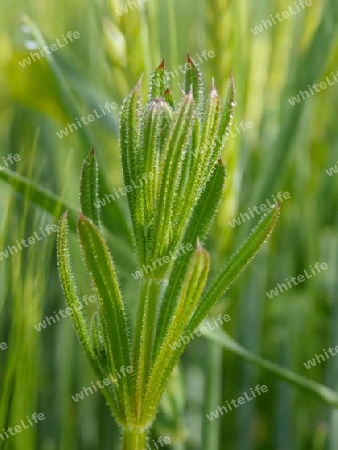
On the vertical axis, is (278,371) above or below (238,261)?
below

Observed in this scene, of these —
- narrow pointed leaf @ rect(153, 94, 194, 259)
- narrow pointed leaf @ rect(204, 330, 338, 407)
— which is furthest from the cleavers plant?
narrow pointed leaf @ rect(204, 330, 338, 407)

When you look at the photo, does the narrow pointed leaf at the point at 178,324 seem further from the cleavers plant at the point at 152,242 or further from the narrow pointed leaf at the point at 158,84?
the narrow pointed leaf at the point at 158,84

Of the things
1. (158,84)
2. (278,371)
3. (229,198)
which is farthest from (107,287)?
(229,198)

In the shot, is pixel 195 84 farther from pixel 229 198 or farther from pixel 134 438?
pixel 229 198

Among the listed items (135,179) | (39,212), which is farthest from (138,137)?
(39,212)

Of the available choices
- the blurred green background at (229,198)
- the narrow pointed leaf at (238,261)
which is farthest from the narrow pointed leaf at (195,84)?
the blurred green background at (229,198)

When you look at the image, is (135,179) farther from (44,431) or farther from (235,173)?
(44,431)
